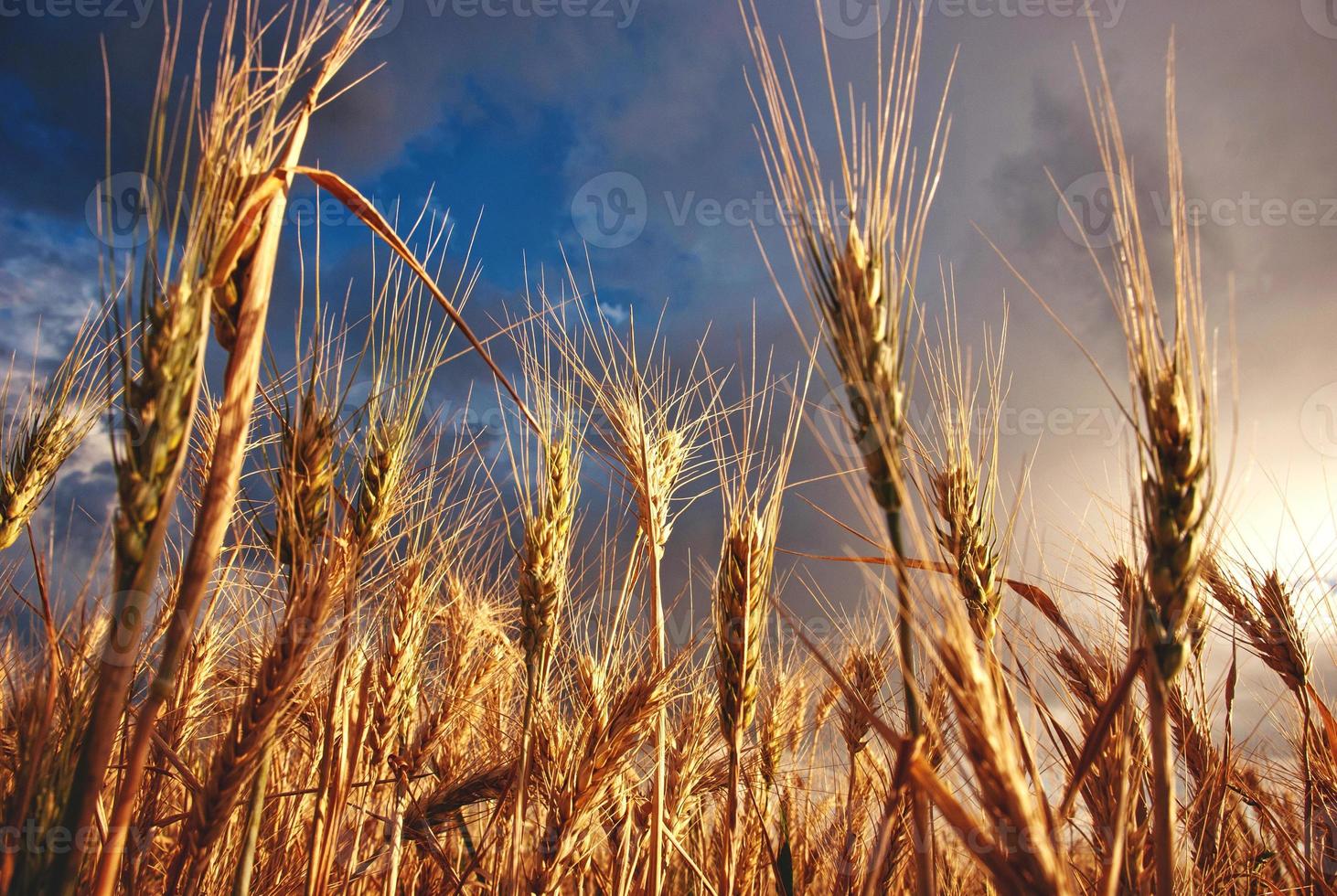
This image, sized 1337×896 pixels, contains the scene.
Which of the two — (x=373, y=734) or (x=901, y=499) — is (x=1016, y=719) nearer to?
(x=901, y=499)

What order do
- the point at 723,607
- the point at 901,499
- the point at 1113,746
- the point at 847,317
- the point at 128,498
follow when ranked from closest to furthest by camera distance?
the point at 128,498, the point at 901,499, the point at 847,317, the point at 1113,746, the point at 723,607

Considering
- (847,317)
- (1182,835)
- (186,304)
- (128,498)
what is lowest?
(1182,835)

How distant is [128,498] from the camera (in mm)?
1012

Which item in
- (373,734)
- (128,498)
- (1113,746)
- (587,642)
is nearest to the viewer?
(128,498)

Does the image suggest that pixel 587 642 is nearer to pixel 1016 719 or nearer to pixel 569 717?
pixel 569 717

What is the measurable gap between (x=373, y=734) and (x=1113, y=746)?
2.64m

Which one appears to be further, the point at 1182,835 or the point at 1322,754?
the point at 1322,754

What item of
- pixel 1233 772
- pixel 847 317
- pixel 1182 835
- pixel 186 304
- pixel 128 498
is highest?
pixel 847 317

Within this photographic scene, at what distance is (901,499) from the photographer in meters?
1.13

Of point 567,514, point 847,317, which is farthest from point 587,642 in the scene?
point 847,317

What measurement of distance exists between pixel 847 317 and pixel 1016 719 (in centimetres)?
86

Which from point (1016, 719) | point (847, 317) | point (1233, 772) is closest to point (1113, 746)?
point (1016, 719)

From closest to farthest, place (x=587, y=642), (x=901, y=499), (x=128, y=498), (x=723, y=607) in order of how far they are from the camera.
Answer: (x=128, y=498) < (x=901, y=499) < (x=723, y=607) < (x=587, y=642)

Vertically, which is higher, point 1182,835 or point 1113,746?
point 1113,746
